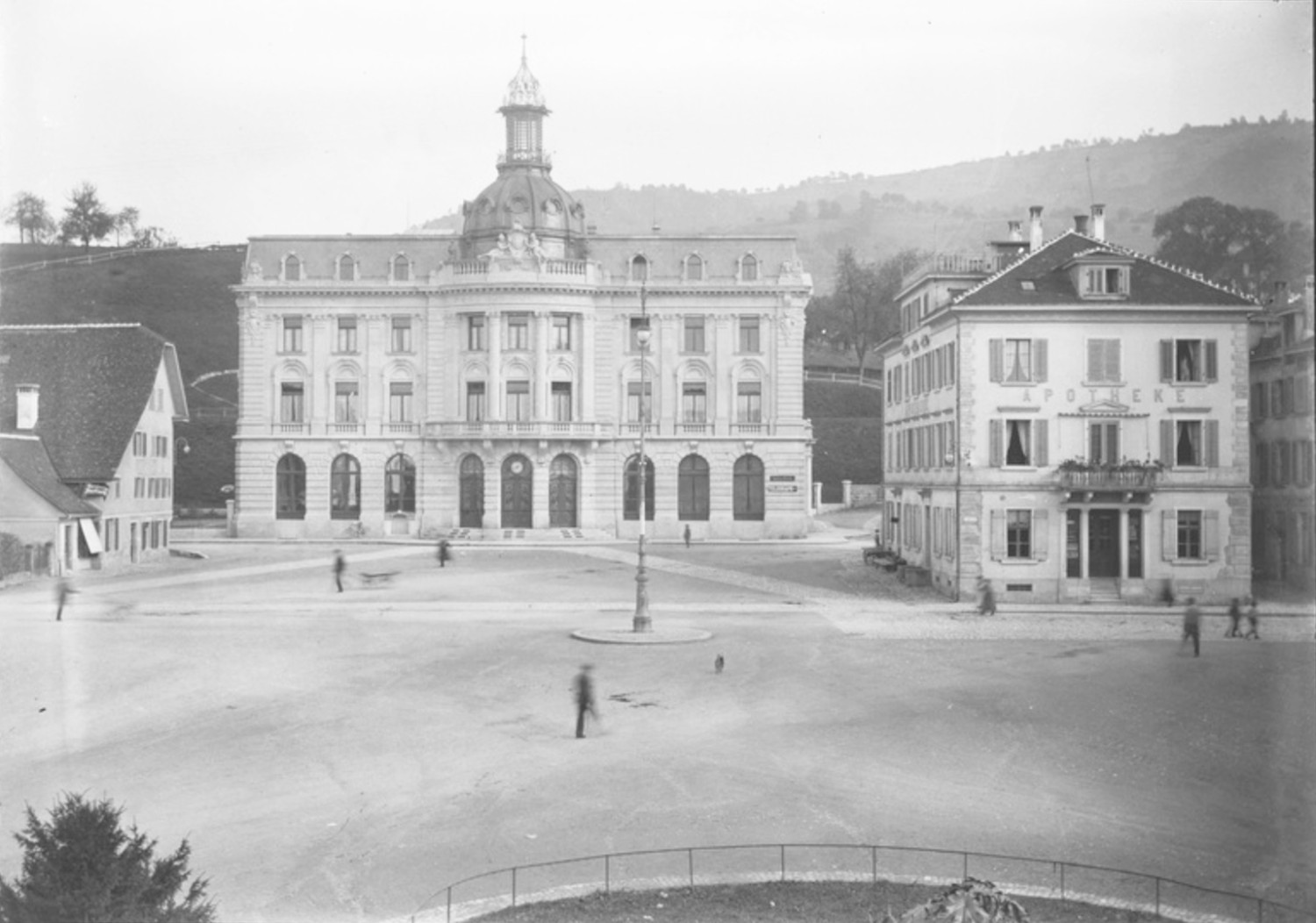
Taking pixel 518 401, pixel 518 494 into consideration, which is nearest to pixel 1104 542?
pixel 518 494

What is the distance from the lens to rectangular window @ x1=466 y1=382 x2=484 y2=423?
24.1m

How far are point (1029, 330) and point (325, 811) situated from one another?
11101 millimetres

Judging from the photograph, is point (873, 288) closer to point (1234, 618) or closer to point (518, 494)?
point (518, 494)

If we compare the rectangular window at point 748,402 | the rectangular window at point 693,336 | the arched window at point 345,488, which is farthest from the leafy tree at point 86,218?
the rectangular window at point 693,336

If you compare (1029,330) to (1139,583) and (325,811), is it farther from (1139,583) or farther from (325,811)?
(325,811)

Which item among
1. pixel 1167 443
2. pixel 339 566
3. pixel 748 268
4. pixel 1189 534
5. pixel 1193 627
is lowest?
pixel 1193 627

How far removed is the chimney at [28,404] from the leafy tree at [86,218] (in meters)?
2.20

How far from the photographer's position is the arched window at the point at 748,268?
3147 cm

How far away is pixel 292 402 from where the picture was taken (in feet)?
60.4

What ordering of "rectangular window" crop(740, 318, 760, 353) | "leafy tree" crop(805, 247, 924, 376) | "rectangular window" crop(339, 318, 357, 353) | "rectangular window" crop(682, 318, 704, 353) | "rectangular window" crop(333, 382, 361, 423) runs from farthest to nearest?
"rectangular window" crop(740, 318, 760, 353), "leafy tree" crop(805, 247, 924, 376), "rectangular window" crop(682, 318, 704, 353), "rectangular window" crop(339, 318, 357, 353), "rectangular window" crop(333, 382, 361, 423)

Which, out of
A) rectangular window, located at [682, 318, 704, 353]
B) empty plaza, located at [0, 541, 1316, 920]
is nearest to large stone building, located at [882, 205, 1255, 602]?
empty plaza, located at [0, 541, 1316, 920]

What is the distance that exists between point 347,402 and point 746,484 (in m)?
9.30

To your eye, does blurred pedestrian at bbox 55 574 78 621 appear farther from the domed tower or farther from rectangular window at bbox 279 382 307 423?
the domed tower

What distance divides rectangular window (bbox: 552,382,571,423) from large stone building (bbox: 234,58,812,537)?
8 cm
